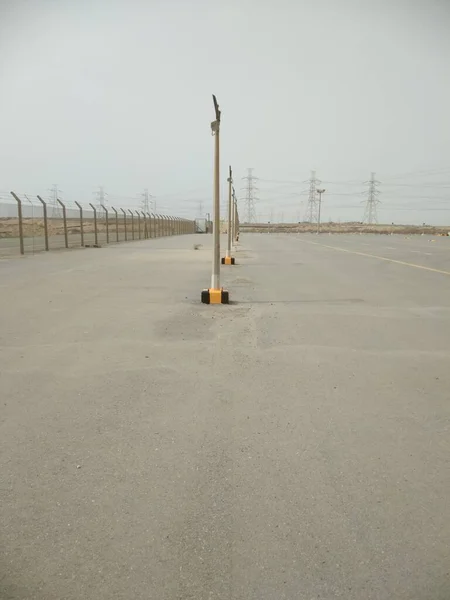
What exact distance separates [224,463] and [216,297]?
6.19 metres

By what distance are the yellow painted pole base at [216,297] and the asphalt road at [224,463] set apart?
2271mm

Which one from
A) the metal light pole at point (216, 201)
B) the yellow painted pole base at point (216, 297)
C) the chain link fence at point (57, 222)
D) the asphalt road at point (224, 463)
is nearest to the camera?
the asphalt road at point (224, 463)

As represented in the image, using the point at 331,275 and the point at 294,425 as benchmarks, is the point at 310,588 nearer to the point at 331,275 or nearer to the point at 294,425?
the point at 294,425

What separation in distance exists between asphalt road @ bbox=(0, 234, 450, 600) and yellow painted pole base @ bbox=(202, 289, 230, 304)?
7.45 feet

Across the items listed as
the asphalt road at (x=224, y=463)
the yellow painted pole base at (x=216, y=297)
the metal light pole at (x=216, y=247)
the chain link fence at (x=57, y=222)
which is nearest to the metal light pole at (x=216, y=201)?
the metal light pole at (x=216, y=247)

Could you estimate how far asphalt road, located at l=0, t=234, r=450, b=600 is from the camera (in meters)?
2.11

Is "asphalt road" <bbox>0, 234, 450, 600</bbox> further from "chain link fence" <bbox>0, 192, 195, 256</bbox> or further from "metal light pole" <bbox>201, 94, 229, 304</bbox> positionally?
"chain link fence" <bbox>0, 192, 195, 256</bbox>

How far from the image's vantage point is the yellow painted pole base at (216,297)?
359 inches

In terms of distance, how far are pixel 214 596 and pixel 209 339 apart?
4.40m

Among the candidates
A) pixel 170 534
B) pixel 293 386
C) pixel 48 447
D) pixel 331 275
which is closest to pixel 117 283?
pixel 331 275

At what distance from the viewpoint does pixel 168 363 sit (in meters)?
5.23

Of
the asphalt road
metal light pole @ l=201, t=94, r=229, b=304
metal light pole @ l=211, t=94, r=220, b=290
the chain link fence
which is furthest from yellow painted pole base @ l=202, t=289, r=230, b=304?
the chain link fence

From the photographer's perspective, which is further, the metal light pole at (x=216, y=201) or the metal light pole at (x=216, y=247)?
the metal light pole at (x=216, y=201)

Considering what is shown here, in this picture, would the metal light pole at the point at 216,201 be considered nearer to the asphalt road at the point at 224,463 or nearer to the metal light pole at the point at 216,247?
the metal light pole at the point at 216,247
